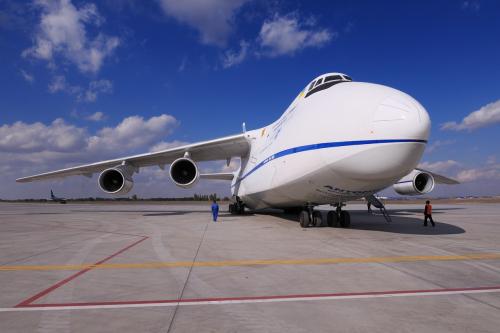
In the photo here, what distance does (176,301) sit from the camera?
3.59 metres

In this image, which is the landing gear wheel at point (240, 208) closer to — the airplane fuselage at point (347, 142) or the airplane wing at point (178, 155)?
the airplane wing at point (178, 155)

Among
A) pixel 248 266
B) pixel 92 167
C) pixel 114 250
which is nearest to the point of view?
pixel 248 266

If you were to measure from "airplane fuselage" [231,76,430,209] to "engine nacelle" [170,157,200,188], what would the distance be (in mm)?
4251

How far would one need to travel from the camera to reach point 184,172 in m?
14.7

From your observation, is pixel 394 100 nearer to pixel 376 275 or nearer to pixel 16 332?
pixel 376 275

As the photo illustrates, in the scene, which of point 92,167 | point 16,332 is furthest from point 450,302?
point 92,167

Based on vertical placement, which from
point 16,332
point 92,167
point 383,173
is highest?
point 92,167

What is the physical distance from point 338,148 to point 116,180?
37.6 ft

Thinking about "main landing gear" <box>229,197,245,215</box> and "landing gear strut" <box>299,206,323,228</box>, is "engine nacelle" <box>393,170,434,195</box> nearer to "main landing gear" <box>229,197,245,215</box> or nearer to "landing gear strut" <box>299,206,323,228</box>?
"landing gear strut" <box>299,206,323,228</box>

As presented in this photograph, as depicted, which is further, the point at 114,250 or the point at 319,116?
the point at 319,116

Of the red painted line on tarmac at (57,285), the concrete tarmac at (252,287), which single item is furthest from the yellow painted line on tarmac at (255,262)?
the red painted line on tarmac at (57,285)

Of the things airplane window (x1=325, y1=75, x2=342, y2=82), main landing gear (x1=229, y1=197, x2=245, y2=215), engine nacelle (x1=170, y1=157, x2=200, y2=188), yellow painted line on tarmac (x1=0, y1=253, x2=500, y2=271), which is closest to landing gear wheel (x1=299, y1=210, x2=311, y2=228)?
airplane window (x1=325, y1=75, x2=342, y2=82)

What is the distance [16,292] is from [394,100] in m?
6.92

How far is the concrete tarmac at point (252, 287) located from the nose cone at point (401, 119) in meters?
2.19
